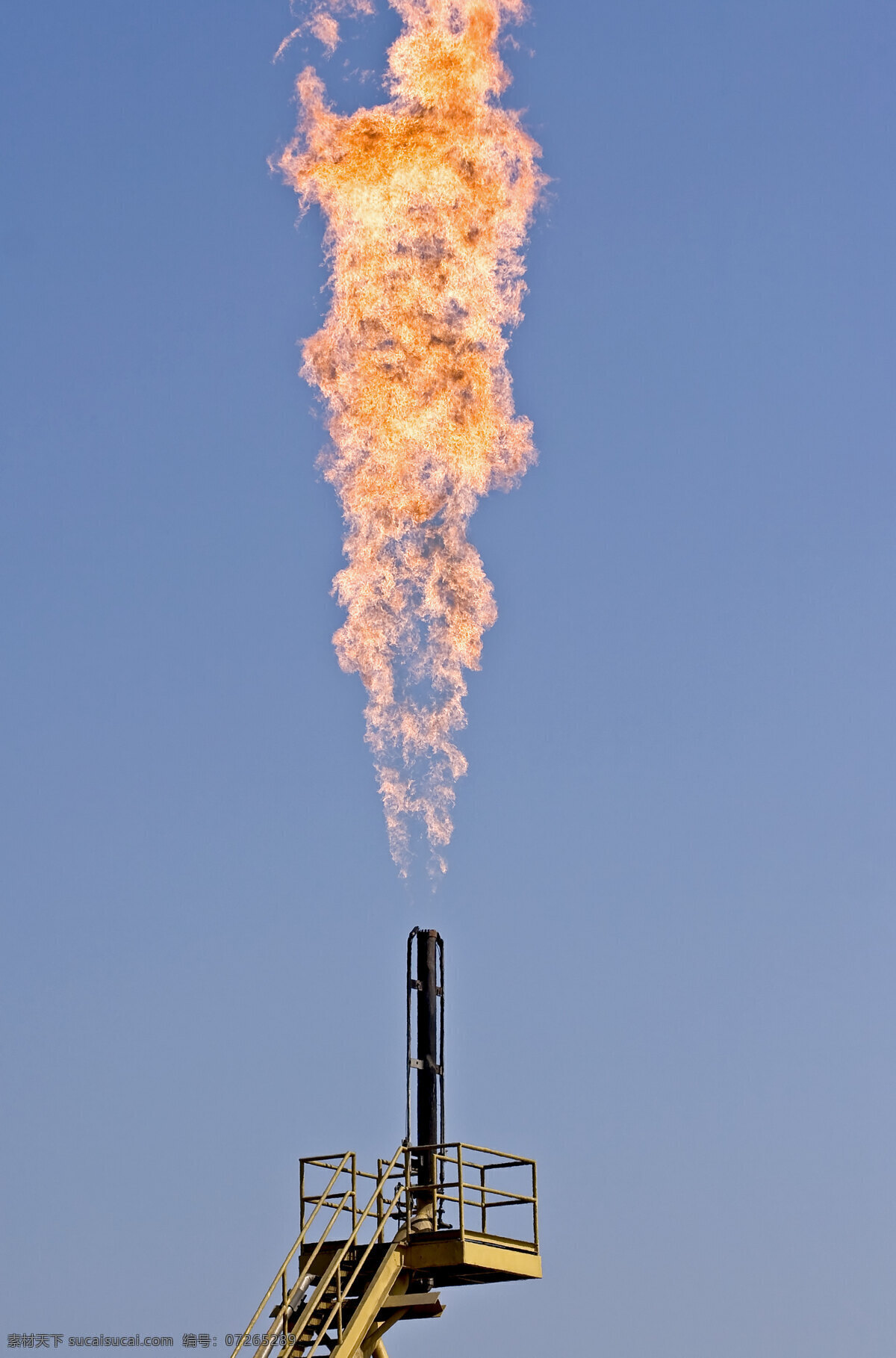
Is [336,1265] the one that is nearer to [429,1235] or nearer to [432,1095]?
[429,1235]

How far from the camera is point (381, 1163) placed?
1139 inches

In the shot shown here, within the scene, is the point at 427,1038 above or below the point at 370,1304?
above

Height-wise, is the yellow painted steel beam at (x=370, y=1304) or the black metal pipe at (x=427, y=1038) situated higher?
the black metal pipe at (x=427, y=1038)

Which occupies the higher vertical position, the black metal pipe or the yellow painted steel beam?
the black metal pipe

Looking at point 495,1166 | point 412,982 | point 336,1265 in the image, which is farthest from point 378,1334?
point 412,982

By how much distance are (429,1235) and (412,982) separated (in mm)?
4525

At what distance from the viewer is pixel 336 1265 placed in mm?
27812

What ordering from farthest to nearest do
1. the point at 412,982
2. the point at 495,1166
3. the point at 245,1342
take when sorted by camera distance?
1. the point at 412,982
2. the point at 495,1166
3. the point at 245,1342

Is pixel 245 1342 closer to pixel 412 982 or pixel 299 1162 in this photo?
pixel 299 1162

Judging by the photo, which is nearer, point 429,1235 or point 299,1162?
point 429,1235

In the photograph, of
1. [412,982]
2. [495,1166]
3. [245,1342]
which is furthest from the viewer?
[412,982]

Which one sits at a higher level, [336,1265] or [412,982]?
[412,982]

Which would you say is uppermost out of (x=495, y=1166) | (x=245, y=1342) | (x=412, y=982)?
(x=412, y=982)

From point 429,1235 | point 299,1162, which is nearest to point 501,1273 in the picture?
point 429,1235
